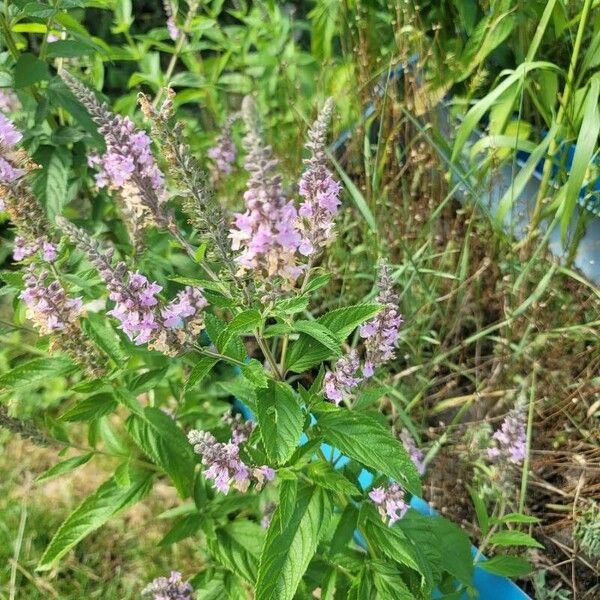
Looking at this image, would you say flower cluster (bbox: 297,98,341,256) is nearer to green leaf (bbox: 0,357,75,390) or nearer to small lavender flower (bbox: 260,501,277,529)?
green leaf (bbox: 0,357,75,390)

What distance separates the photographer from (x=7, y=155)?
126 cm

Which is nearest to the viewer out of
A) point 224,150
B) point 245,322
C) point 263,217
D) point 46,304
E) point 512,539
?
point 263,217

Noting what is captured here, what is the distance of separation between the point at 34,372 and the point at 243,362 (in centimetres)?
53

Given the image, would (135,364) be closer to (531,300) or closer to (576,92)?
(531,300)

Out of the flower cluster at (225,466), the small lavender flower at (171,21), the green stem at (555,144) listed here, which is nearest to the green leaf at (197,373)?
the flower cluster at (225,466)

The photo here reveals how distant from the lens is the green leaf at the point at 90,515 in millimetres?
1494

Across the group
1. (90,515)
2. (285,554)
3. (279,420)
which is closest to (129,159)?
(279,420)

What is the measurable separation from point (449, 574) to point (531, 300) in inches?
28.6

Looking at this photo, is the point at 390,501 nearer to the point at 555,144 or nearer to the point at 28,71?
the point at 28,71

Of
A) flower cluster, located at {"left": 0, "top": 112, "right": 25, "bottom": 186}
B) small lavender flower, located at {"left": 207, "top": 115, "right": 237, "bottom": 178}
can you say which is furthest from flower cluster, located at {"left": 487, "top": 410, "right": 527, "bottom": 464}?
small lavender flower, located at {"left": 207, "top": 115, "right": 237, "bottom": 178}

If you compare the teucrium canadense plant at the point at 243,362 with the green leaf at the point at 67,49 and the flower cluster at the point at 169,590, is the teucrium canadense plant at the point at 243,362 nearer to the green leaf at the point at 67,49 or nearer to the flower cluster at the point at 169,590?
the flower cluster at the point at 169,590

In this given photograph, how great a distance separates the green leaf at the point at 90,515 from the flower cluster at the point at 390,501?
569 millimetres

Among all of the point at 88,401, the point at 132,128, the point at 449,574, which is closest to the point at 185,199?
the point at 132,128

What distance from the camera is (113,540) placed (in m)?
2.31
